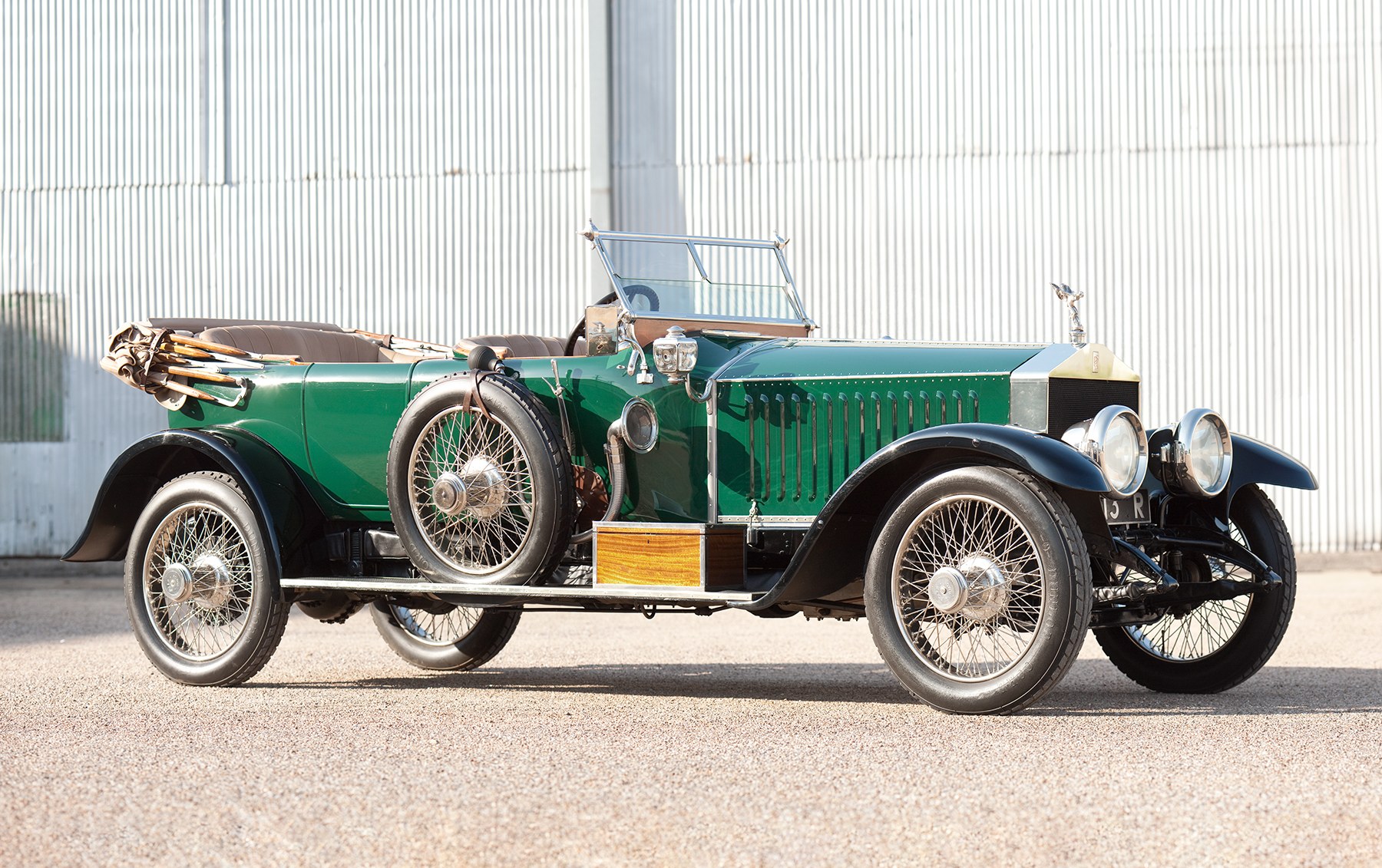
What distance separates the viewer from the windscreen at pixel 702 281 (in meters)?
7.17

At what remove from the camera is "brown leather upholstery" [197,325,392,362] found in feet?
25.3

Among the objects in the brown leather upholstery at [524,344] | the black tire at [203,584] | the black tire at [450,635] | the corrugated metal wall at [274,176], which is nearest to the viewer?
the black tire at [203,584]

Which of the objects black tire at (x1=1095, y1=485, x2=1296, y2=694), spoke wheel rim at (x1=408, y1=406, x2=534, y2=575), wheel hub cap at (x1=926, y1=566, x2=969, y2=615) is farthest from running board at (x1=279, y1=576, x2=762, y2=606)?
black tire at (x1=1095, y1=485, x2=1296, y2=694)

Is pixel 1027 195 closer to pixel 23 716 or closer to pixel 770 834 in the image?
pixel 23 716

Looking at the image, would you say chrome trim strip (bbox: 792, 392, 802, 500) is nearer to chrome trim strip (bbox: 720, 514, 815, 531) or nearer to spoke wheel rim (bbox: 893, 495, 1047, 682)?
chrome trim strip (bbox: 720, 514, 815, 531)

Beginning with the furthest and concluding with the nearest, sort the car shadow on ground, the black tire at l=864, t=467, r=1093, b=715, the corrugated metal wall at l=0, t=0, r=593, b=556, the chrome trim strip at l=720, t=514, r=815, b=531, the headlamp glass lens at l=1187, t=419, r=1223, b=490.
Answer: the corrugated metal wall at l=0, t=0, r=593, b=556 < the chrome trim strip at l=720, t=514, r=815, b=531 < the headlamp glass lens at l=1187, t=419, r=1223, b=490 < the car shadow on ground < the black tire at l=864, t=467, r=1093, b=715

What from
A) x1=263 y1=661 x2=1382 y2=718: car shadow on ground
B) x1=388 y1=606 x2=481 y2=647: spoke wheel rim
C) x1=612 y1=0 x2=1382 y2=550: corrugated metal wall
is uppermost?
x1=612 y1=0 x2=1382 y2=550: corrugated metal wall

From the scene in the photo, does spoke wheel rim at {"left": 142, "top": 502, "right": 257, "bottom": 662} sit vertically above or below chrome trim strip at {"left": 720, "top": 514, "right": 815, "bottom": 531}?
below

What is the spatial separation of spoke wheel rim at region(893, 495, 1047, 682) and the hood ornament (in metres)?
1.03

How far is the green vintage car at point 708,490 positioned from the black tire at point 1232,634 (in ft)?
0.04

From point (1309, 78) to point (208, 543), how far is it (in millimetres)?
11505

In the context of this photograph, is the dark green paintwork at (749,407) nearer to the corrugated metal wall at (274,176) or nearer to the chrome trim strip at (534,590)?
the chrome trim strip at (534,590)

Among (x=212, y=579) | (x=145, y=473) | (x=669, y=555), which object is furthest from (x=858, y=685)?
(x=145, y=473)

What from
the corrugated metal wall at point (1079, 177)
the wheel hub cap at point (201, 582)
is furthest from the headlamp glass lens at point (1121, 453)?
the corrugated metal wall at point (1079, 177)
